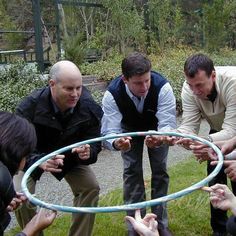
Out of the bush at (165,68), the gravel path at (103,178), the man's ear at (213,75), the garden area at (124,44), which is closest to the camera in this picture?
the man's ear at (213,75)

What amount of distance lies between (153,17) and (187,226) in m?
13.5

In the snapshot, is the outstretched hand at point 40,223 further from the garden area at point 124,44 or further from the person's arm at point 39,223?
the garden area at point 124,44

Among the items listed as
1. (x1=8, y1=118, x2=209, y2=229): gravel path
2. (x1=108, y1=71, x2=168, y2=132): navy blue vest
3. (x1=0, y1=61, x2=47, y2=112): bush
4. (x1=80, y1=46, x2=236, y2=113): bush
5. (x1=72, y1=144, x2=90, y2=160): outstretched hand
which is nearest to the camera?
(x1=72, y1=144, x2=90, y2=160): outstretched hand

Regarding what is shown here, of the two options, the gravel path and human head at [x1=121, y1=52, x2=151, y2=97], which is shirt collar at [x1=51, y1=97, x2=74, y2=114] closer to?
human head at [x1=121, y1=52, x2=151, y2=97]

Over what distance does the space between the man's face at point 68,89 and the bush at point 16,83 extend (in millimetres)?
3604

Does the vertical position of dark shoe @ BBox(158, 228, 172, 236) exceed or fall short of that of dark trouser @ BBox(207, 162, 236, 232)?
it falls short

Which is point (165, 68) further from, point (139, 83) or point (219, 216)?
point (139, 83)

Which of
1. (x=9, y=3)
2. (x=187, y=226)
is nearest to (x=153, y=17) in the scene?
(x=9, y=3)

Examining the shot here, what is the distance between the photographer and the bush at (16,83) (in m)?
7.41

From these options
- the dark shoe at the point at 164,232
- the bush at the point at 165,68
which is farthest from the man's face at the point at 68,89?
the bush at the point at 165,68

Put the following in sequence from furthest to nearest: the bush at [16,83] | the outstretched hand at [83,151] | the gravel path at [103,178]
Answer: the bush at [16,83], the gravel path at [103,178], the outstretched hand at [83,151]

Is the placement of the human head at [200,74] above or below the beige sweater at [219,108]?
above

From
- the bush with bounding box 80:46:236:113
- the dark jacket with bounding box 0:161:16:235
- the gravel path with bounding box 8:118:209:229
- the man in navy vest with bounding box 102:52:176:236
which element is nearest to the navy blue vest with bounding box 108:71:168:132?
the man in navy vest with bounding box 102:52:176:236

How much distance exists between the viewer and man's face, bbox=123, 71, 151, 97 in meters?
3.96
